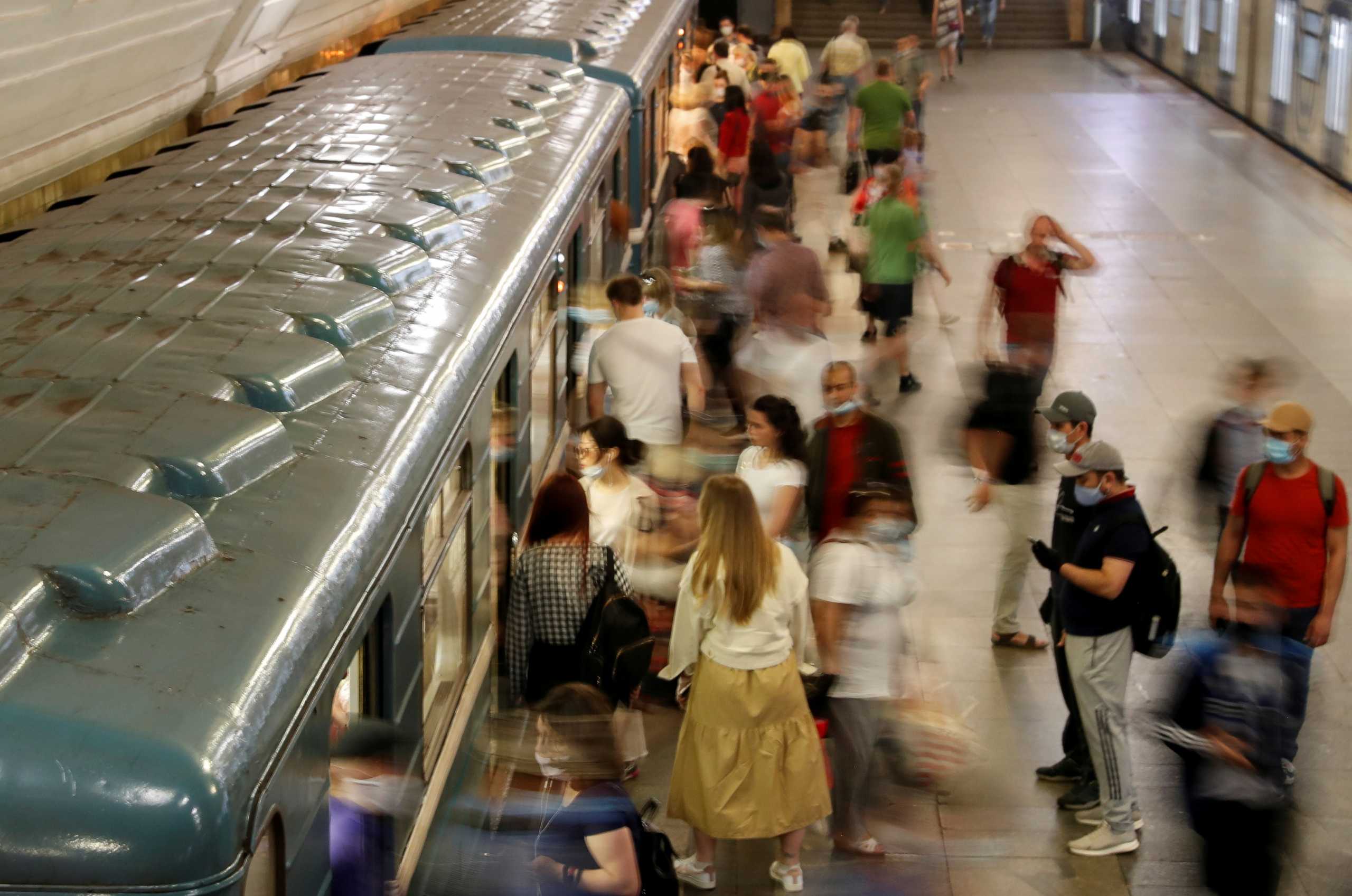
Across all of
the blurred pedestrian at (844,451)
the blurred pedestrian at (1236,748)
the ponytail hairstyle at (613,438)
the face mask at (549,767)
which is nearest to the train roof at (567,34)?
the blurred pedestrian at (844,451)

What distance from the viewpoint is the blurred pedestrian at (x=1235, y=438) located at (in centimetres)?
662

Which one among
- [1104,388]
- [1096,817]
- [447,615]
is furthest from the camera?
[1104,388]

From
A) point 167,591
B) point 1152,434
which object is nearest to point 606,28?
point 1152,434

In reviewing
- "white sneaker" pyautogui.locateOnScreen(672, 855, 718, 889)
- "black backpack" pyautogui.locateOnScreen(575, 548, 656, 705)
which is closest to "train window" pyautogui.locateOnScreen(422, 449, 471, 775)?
"black backpack" pyautogui.locateOnScreen(575, 548, 656, 705)

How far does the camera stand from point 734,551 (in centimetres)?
511

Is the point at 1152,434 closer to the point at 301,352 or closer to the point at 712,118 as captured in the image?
the point at 712,118

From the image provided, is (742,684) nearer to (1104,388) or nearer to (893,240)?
(893,240)

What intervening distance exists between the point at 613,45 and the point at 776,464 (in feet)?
23.5

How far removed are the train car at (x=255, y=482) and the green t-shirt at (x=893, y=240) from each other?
4.24m

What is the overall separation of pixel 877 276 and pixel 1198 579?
3.68 m

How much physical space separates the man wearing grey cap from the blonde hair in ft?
4.48

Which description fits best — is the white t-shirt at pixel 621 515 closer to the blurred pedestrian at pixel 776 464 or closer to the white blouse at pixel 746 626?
the blurred pedestrian at pixel 776 464

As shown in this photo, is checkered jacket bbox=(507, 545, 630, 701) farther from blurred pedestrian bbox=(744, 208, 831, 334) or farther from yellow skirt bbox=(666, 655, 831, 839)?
blurred pedestrian bbox=(744, 208, 831, 334)

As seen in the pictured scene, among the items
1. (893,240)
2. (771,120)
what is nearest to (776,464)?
(893,240)
